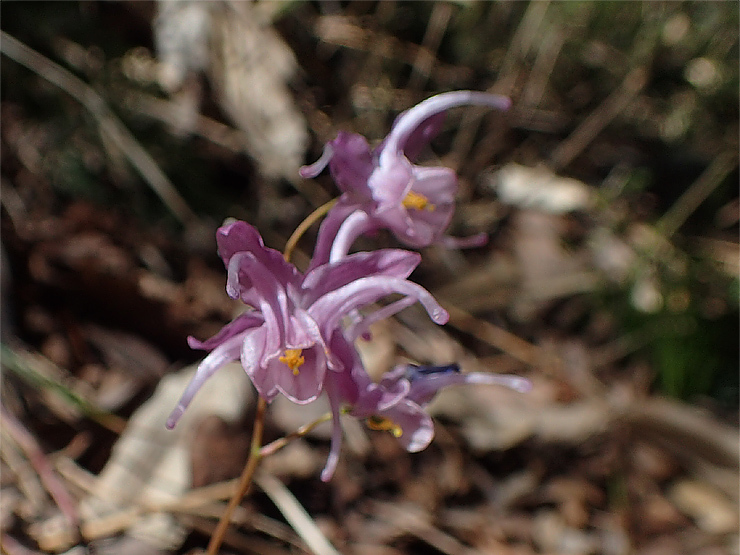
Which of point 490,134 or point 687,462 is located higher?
point 490,134

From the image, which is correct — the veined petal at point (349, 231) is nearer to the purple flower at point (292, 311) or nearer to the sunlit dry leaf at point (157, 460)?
the purple flower at point (292, 311)

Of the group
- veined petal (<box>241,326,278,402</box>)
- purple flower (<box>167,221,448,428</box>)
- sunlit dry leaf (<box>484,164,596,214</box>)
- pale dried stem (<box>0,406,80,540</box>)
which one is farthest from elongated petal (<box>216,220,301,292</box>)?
sunlit dry leaf (<box>484,164,596,214</box>)

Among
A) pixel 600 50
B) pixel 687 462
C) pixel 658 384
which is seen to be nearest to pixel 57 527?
pixel 687 462

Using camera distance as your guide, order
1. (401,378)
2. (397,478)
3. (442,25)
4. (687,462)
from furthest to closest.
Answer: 1. (442,25)
2. (687,462)
3. (397,478)
4. (401,378)

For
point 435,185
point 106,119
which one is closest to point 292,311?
point 435,185

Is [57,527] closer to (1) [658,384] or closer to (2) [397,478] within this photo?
(2) [397,478]

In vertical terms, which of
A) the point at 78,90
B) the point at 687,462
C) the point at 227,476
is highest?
the point at 78,90

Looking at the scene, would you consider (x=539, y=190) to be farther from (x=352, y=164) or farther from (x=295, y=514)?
(x=352, y=164)
